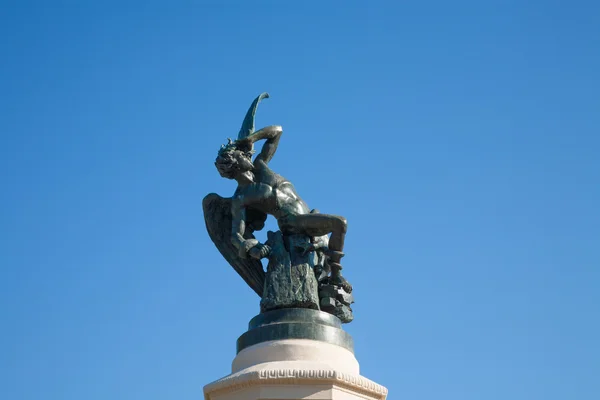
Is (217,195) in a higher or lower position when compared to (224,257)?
higher

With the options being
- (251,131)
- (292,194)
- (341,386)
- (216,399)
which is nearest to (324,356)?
(341,386)

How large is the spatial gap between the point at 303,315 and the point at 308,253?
2.72 ft

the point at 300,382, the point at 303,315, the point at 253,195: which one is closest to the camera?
the point at 300,382

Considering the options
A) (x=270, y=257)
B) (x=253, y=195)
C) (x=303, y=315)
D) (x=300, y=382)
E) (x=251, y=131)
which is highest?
(x=251, y=131)

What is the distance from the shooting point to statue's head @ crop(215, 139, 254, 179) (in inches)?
420

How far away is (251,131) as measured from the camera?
1092 centimetres

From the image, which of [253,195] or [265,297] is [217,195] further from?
[265,297]

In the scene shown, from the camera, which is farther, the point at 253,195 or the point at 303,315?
the point at 253,195

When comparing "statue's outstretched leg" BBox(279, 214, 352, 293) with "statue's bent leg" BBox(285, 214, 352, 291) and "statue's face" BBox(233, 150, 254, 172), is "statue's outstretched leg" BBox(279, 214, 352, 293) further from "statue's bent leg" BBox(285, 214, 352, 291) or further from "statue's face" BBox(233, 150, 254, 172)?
"statue's face" BBox(233, 150, 254, 172)

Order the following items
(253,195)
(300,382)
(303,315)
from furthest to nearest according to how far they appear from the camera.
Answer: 1. (253,195)
2. (303,315)
3. (300,382)

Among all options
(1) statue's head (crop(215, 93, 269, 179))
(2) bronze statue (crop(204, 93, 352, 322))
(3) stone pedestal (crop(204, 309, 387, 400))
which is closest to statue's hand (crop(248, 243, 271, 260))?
(2) bronze statue (crop(204, 93, 352, 322))

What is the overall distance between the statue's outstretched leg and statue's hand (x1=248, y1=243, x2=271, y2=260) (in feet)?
1.27

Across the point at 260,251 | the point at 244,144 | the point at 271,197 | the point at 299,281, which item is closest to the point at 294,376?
the point at 299,281

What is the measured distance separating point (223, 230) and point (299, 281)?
Result: 1440mm
